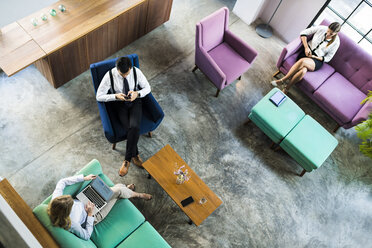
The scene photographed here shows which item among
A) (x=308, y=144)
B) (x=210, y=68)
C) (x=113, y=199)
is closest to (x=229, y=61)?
(x=210, y=68)

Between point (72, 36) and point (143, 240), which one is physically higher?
point (72, 36)

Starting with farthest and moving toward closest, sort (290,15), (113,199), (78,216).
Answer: (290,15) → (113,199) → (78,216)

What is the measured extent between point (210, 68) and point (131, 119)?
1428mm

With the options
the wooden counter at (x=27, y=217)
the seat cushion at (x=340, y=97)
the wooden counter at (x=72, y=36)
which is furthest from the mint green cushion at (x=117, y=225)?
the seat cushion at (x=340, y=97)

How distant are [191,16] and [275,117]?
2.42 m

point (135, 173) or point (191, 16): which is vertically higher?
point (191, 16)

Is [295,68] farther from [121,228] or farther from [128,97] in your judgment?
[121,228]

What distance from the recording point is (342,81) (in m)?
5.07

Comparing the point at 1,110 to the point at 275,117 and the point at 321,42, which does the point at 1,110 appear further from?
the point at 321,42

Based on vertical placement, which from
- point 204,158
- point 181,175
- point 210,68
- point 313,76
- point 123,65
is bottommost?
point 204,158

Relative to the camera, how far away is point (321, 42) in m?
4.89

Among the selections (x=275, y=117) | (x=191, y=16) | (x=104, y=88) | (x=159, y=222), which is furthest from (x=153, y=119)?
(x=191, y=16)

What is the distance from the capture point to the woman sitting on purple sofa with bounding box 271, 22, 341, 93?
190 inches

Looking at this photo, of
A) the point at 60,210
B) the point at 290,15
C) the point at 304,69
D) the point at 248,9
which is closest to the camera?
the point at 60,210
